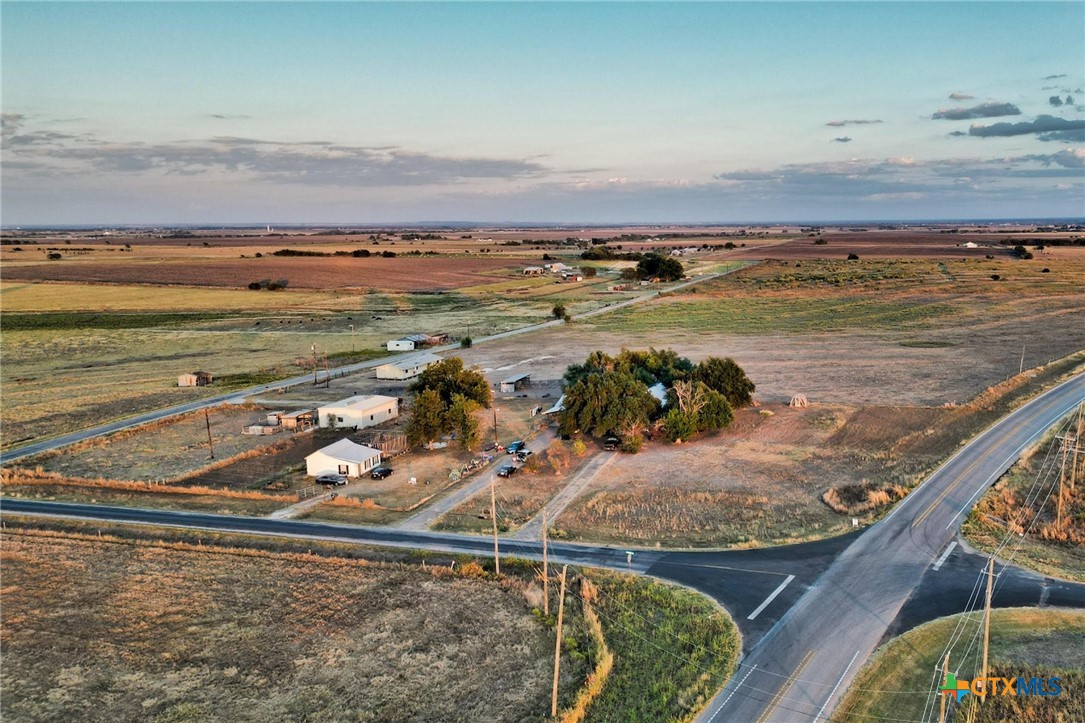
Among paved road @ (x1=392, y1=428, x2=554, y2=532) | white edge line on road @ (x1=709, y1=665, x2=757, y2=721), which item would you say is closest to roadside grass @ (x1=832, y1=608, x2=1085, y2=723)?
white edge line on road @ (x1=709, y1=665, x2=757, y2=721)

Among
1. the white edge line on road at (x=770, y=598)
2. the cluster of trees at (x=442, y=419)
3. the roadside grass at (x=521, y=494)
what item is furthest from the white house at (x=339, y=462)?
the white edge line on road at (x=770, y=598)

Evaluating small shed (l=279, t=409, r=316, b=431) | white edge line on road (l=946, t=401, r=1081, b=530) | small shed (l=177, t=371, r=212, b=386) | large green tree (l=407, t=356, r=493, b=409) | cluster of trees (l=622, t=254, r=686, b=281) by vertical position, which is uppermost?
cluster of trees (l=622, t=254, r=686, b=281)

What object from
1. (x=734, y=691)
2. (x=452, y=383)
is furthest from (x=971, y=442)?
(x=452, y=383)

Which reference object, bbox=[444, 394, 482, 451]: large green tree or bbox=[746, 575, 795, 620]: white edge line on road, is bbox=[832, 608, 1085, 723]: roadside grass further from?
bbox=[444, 394, 482, 451]: large green tree

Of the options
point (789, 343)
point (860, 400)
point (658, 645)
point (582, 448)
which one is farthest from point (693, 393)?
point (789, 343)

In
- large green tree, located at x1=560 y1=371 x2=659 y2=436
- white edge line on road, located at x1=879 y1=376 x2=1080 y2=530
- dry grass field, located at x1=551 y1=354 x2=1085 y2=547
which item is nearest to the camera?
dry grass field, located at x1=551 y1=354 x2=1085 y2=547

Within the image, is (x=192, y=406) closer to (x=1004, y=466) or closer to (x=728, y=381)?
(x=728, y=381)
